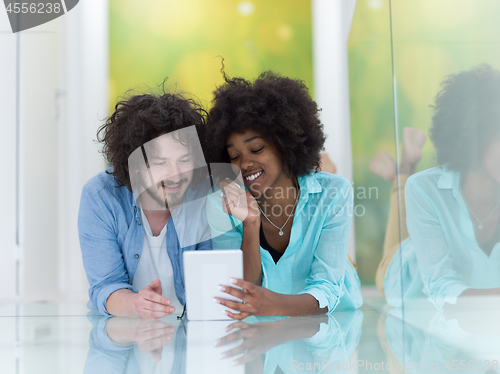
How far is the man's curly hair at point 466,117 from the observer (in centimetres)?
97

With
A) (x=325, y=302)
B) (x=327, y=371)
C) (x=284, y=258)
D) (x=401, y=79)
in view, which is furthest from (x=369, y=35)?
(x=327, y=371)

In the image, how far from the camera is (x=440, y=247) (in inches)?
44.0

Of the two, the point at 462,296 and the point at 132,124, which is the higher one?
the point at 132,124

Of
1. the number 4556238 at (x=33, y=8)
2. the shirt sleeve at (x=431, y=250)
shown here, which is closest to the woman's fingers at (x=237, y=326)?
the shirt sleeve at (x=431, y=250)

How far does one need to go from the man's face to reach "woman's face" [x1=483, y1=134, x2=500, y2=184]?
0.80m

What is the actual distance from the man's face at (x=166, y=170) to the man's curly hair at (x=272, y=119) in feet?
0.45

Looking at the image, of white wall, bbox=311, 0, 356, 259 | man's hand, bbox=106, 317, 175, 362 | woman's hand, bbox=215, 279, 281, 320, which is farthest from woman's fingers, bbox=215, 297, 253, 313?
white wall, bbox=311, 0, 356, 259

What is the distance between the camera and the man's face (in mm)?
1283

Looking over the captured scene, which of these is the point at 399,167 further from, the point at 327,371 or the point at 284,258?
the point at 327,371

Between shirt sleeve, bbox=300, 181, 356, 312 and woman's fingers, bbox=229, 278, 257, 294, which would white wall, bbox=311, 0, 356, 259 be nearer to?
shirt sleeve, bbox=300, 181, 356, 312

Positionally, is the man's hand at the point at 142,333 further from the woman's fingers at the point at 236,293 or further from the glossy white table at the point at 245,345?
the woman's fingers at the point at 236,293

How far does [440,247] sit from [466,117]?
336 millimetres

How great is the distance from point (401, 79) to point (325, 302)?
0.72 m

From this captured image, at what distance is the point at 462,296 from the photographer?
41.0 inches
